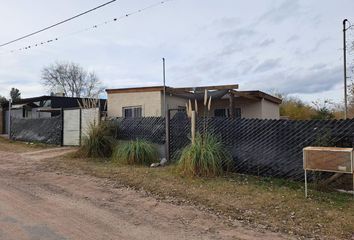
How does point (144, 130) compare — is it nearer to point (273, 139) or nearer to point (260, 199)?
point (273, 139)

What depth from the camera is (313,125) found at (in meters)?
7.45

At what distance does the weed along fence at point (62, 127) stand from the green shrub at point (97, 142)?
5.62 ft

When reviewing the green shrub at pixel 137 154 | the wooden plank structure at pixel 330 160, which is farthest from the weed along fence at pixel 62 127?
the wooden plank structure at pixel 330 160

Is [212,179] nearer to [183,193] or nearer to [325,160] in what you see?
[183,193]

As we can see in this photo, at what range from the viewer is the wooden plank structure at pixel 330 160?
19.2 ft

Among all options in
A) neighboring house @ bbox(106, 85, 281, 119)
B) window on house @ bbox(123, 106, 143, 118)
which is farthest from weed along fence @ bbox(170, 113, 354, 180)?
window on house @ bbox(123, 106, 143, 118)

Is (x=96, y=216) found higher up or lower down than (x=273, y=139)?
lower down

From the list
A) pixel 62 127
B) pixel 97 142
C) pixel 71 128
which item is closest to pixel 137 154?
pixel 97 142

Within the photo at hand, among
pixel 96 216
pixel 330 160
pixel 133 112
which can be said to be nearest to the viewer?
pixel 96 216

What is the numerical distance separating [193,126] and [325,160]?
3901 mm

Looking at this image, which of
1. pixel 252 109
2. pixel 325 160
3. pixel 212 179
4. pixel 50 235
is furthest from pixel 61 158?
pixel 252 109

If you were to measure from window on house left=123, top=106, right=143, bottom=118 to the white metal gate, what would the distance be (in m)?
1.63

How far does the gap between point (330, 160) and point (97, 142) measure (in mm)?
8067

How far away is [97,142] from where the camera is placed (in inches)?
471
